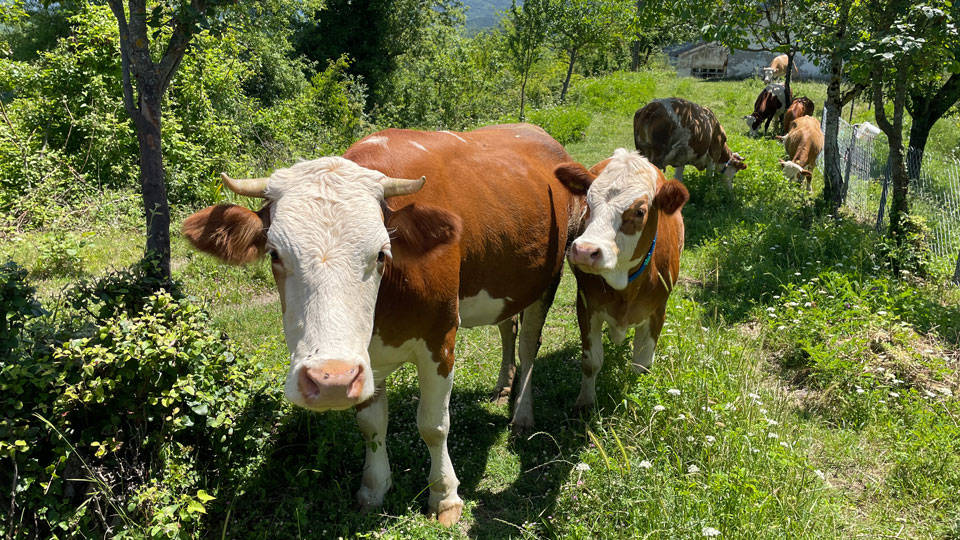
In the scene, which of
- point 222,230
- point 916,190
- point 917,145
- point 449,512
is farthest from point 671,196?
point 917,145

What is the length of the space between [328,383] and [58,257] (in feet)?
20.5

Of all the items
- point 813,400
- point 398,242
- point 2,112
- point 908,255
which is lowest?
point 813,400

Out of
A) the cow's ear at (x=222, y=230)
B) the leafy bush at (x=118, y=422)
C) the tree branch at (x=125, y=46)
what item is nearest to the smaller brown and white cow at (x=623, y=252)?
the cow's ear at (x=222, y=230)

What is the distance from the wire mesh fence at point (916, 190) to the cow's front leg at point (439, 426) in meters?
6.47

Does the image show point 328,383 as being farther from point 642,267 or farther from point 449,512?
point 642,267

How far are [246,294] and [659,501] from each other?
5.15m

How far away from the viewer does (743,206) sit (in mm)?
9914

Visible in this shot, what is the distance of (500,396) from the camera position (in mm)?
5113

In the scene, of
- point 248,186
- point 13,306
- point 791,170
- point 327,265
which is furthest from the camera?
point 791,170

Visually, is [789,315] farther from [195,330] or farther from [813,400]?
[195,330]

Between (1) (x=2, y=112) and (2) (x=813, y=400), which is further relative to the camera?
(1) (x=2, y=112)

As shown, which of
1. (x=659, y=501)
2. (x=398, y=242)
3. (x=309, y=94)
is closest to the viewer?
(x=398, y=242)

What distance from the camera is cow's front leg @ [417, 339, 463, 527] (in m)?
3.42

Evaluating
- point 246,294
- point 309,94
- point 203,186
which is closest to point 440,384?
point 246,294
